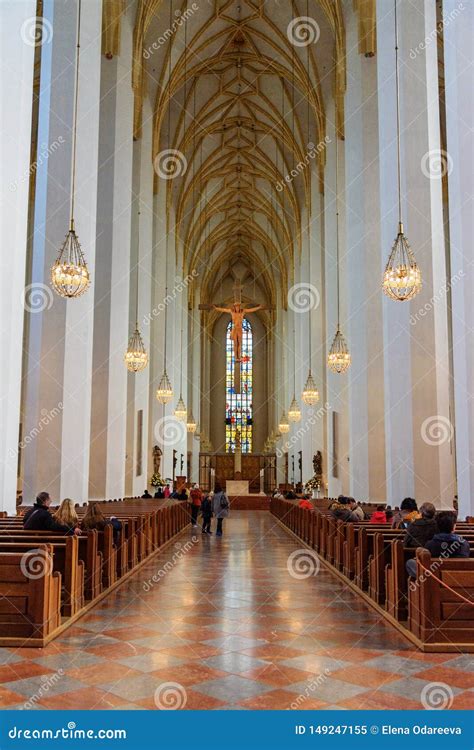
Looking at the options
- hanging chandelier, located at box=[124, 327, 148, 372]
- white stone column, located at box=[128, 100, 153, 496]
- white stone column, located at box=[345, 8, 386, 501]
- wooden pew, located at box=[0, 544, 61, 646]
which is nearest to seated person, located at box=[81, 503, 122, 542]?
wooden pew, located at box=[0, 544, 61, 646]

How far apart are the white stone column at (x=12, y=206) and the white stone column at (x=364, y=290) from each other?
29.7 feet

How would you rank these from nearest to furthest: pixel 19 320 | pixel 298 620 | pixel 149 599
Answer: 1. pixel 298 620
2. pixel 149 599
3. pixel 19 320

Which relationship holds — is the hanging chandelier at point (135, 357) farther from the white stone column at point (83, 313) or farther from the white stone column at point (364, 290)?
the white stone column at point (364, 290)

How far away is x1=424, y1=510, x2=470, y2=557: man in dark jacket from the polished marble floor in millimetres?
821

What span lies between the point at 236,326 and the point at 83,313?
19.6 m

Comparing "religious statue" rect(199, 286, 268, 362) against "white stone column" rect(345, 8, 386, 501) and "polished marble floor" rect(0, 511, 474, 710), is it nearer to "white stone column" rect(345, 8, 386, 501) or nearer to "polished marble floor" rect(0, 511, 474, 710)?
"white stone column" rect(345, 8, 386, 501)

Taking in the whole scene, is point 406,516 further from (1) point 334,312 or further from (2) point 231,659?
(1) point 334,312

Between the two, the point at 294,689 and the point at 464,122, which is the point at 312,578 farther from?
the point at 464,122

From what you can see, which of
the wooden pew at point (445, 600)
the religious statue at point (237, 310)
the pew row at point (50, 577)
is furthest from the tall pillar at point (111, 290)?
the religious statue at point (237, 310)

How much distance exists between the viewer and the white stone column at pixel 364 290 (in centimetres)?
1673

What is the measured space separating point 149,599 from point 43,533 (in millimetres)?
1441

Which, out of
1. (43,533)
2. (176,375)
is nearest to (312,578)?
(43,533)

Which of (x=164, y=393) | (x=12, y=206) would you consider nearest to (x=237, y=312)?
(x=164, y=393)

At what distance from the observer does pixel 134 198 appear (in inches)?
833
